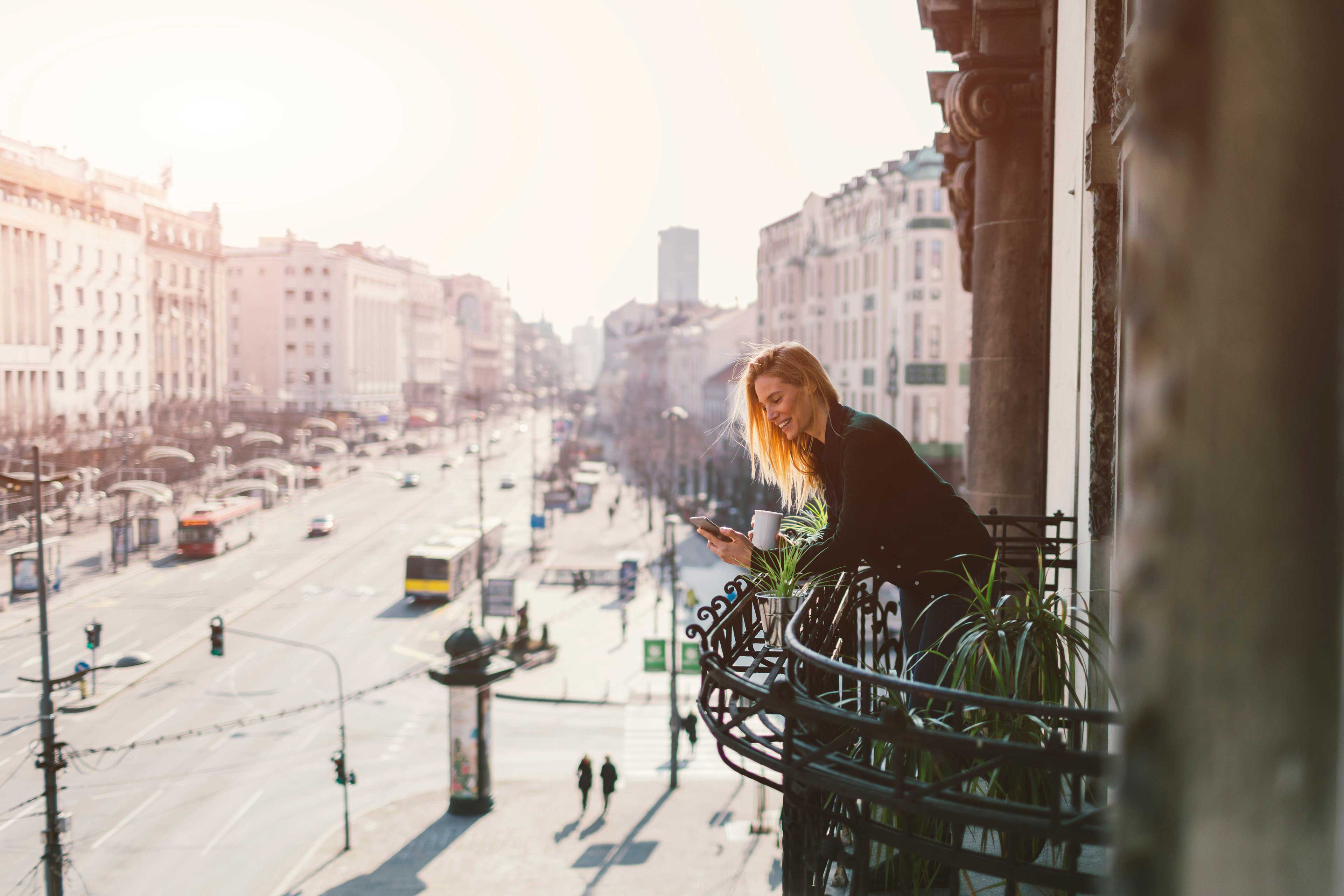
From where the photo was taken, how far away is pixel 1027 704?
8.86 ft

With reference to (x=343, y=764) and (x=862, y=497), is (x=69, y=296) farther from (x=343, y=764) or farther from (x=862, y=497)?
(x=862, y=497)

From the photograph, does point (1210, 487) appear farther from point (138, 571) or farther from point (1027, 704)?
point (138, 571)

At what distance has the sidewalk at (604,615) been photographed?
114ft

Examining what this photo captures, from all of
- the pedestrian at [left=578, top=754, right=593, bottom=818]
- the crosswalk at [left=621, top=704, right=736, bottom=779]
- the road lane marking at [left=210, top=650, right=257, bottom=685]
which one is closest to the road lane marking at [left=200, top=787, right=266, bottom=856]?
the pedestrian at [left=578, top=754, right=593, bottom=818]

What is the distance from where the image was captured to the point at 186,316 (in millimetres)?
77000

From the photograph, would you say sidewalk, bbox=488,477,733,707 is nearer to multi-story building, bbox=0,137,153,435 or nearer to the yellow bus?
the yellow bus

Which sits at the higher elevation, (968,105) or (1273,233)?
(968,105)

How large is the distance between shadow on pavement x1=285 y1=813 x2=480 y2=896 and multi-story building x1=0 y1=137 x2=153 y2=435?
34392mm

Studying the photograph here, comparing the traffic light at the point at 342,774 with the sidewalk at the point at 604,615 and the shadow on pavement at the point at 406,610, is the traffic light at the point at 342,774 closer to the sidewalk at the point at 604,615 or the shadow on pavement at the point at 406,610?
the sidewalk at the point at 604,615

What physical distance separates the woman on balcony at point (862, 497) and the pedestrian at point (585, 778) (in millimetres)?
19625

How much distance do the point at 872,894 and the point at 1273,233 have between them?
3935 mm

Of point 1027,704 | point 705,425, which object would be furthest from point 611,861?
point 705,425

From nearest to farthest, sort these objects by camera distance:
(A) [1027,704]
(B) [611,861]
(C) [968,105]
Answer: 1. (A) [1027,704]
2. (C) [968,105]
3. (B) [611,861]

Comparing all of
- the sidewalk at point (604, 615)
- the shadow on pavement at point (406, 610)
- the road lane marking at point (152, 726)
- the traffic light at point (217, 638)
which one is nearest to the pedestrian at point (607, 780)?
the sidewalk at point (604, 615)
